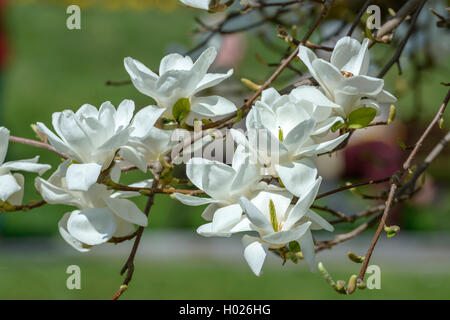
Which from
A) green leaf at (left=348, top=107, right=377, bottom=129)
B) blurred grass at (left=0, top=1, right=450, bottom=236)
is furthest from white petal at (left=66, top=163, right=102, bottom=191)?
blurred grass at (left=0, top=1, right=450, bottom=236)

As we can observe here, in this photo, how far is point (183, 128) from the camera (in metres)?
0.54

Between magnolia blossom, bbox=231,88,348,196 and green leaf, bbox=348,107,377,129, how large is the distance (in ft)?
0.12

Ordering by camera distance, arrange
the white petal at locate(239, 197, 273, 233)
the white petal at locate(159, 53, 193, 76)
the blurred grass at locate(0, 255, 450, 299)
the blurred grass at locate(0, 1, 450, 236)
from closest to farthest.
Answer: the white petal at locate(239, 197, 273, 233), the white petal at locate(159, 53, 193, 76), the blurred grass at locate(0, 255, 450, 299), the blurred grass at locate(0, 1, 450, 236)

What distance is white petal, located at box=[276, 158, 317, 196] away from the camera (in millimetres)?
449

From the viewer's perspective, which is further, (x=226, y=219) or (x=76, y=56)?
(x=76, y=56)

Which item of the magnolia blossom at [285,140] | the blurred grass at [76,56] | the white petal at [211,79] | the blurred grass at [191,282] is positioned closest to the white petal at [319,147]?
the magnolia blossom at [285,140]

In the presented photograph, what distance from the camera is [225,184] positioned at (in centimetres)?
46

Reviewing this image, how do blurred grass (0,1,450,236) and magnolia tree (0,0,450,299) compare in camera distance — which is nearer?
magnolia tree (0,0,450,299)

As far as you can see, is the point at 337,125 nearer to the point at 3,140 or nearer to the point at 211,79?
the point at 211,79

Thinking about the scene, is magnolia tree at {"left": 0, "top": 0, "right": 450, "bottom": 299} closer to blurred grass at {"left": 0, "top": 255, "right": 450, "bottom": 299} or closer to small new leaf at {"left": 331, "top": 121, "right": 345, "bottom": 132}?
Result: small new leaf at {"left": 331, "top": 121, "right": 345, "bottom": 132}

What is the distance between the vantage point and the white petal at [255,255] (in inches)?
17.7

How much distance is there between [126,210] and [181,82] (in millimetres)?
116

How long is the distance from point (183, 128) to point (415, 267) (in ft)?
8.37

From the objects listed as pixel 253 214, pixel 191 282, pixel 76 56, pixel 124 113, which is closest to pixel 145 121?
pixel 124 113
